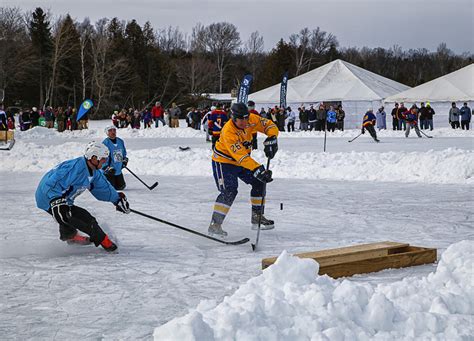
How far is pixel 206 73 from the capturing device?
7012cm

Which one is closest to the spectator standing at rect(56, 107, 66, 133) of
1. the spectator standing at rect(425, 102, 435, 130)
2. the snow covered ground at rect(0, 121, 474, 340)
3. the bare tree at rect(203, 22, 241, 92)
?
the spectator standing at rect(425, 102, 435, 130)

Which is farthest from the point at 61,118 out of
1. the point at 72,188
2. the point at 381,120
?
the point at 72,188

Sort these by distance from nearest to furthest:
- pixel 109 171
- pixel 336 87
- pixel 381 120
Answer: pixel 109 171 < pixel 381 120 < pixel 336 87

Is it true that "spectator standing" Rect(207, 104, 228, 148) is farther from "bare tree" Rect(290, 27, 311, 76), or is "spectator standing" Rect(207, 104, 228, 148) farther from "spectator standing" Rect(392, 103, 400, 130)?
"bare tree" Rect(290, 27, 311, 76)

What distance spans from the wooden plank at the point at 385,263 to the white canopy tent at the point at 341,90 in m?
29.5

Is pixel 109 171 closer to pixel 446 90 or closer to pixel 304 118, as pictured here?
pixel 304 118

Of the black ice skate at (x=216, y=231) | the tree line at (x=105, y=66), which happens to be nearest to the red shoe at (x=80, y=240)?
the black ice skate at (x=216, y=231)

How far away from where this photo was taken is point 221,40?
82.5m

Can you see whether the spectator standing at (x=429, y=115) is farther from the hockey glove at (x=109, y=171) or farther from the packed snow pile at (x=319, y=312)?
the packed snow pile at (x=319, y=312)

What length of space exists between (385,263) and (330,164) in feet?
27.1

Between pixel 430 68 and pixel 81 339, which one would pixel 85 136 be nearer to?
pixel 81 339

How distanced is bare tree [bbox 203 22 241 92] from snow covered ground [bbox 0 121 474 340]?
230ft

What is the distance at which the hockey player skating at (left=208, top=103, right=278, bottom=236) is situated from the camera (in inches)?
257

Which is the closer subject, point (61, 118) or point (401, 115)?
point (401, 115)
